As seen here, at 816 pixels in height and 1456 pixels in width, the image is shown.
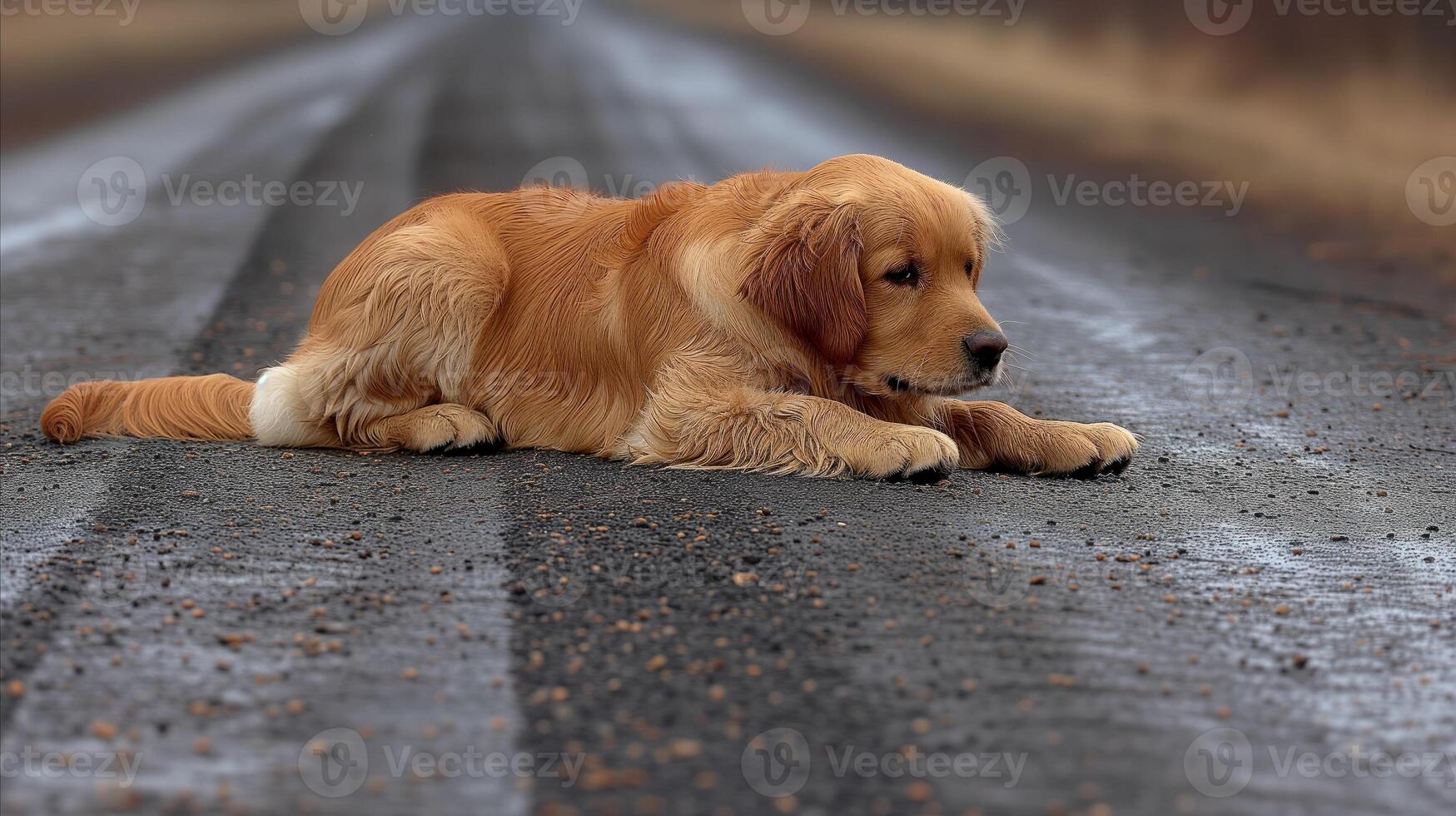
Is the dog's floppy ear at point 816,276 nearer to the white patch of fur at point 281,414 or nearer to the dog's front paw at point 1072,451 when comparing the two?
the dog's front paw at point 1072,451

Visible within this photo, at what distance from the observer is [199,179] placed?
17.1 m

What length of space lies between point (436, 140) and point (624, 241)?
1249 centimetres

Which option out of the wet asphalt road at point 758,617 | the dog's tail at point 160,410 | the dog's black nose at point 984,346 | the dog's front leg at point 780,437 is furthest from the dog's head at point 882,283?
the dog's tail at point 160,410

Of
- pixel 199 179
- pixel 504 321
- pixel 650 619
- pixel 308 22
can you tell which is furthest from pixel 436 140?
pixel 308 22

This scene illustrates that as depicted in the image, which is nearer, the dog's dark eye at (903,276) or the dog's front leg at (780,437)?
the dog's front leg at (780,437)

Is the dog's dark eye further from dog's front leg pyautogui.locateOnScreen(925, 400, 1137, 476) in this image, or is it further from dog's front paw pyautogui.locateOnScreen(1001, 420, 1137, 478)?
dog's front paw pyautogui.locateOnScreen(1001, 420, 1137, 478)

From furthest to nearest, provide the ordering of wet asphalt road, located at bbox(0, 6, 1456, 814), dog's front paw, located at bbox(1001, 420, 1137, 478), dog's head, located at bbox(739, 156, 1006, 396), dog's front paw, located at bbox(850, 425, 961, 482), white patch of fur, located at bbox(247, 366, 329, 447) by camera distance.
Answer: white patch of fur, located at bbox(247, 366, 329, 447)
dog's front paw, located at bbox(1001, 420, 1137, 478)
dog's head, located at bbox(739, 156, 1006, 396)
dog's front paw, located at bbox(850, 425, 961, 482)
wet asphalt road, located at bbox(0, 6, 1456, 814)

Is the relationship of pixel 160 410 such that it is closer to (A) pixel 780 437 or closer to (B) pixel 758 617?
(A) pixel 780 437

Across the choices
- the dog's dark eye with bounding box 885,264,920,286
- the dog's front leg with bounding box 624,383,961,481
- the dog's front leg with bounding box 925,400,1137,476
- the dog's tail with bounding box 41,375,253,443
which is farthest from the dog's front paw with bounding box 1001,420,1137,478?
the dog's tail with bounding box 41,375,253,443

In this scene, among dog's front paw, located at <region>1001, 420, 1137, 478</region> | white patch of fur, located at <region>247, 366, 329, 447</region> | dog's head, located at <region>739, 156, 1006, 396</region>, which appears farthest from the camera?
white patch of fur, located at <region>247, 366, 329, 447</region>

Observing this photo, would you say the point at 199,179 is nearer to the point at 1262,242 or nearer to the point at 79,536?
the point at 1262,242

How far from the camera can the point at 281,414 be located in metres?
6.43

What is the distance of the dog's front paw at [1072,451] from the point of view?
19.8 feet

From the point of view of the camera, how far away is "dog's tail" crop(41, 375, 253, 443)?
21.7 feet
